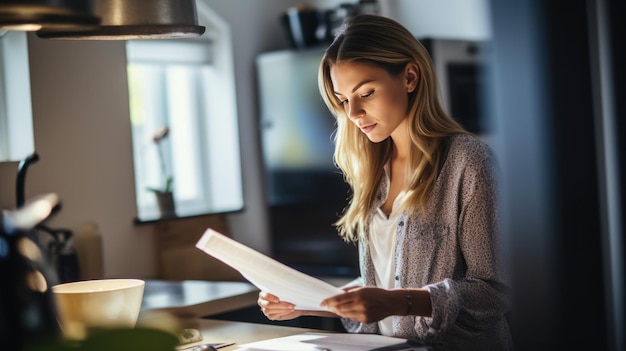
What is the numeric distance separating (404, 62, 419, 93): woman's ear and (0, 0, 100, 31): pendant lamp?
0.87 meters

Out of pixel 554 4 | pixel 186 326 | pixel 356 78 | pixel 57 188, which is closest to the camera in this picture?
pixel 554 4

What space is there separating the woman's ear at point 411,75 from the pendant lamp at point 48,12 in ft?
2.87

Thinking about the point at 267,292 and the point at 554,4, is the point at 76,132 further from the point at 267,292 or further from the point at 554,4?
the point at 554,4

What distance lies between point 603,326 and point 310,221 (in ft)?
11.4

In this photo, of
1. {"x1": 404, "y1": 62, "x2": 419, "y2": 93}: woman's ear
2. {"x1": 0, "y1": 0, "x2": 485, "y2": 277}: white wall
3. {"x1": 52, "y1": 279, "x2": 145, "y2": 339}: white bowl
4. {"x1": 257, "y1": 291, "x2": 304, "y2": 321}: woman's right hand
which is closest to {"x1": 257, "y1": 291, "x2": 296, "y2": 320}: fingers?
{"x1": 257, "y1": 291, "x2": 304, "y2": 321}: woman's right hand

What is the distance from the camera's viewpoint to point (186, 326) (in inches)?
83.0

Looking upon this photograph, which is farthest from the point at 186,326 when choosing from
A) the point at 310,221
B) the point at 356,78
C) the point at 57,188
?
the point at 310,221

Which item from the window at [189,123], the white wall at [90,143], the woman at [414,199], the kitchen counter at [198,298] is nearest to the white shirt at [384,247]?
the woman at [414,199]

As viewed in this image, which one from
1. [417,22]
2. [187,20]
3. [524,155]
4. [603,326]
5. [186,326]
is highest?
[417,22]

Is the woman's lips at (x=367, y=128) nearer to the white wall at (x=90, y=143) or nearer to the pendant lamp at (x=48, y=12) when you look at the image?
the pendant lamp at (x=48, y=12)

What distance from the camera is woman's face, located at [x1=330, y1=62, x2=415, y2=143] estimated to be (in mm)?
1859

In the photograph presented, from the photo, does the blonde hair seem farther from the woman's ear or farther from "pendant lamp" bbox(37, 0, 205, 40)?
"pendant lamp" bbox(37, 0, 205, 40)

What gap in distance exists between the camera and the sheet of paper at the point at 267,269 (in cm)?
151

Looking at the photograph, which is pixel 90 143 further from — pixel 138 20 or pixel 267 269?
pixel 267 269
